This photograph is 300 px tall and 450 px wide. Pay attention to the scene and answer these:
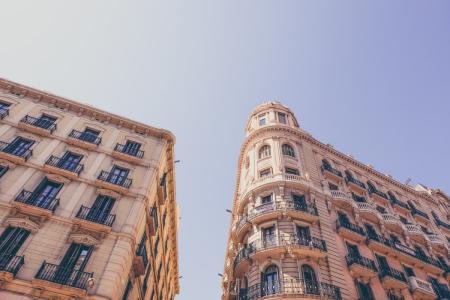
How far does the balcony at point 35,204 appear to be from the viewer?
57.3 ft

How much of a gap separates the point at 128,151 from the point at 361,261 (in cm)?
1857

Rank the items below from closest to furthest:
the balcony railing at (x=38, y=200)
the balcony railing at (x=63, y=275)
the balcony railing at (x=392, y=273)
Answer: the balcony railing at (x=63, y=275) → the balcony railing at (x=38, y=200) → the balcony railing at (x=392, y=273)

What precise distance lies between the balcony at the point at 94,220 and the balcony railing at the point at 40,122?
27.3 ft

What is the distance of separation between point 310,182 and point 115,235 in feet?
50.5

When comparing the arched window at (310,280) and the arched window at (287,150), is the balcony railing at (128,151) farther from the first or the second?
the arched window at (310,280)

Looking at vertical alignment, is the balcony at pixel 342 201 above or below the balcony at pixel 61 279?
above

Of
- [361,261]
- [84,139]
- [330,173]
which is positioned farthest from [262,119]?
[84,139]

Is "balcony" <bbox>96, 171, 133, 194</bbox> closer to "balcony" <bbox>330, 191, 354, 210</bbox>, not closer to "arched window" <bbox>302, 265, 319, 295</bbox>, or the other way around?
"arched window" <bbox>302, 265, 319, 295</bbox>

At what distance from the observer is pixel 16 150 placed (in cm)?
2134

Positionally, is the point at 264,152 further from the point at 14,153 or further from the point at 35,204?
the point at 14,153

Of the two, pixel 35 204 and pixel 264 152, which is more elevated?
pixel 264 152

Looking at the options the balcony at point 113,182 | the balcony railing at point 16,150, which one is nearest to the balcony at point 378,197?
the balcony at point 113,182

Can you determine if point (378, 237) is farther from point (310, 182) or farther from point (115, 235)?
point (115, 235)

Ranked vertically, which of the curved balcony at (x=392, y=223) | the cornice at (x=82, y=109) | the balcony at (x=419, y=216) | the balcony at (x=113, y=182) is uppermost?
the cornice at (x=82, y=109)
